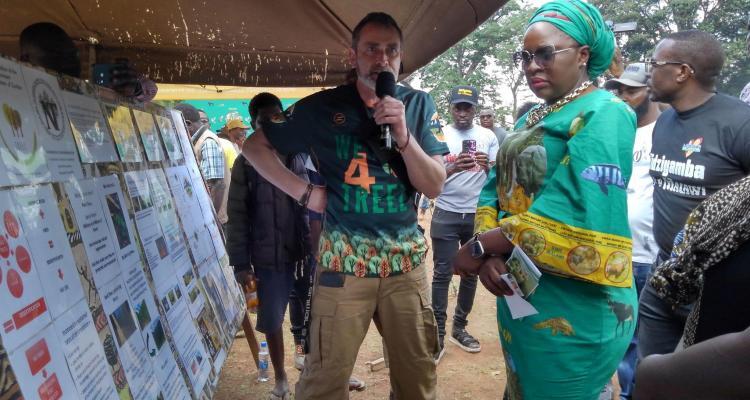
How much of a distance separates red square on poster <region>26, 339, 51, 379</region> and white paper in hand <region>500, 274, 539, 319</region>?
140cm

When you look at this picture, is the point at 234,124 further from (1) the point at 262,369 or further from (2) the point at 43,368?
(2) the point at 43,368

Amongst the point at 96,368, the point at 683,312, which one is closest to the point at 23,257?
the point at 96,368

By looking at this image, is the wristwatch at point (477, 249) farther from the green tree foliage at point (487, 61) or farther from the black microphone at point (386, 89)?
the green tree foliage at point (487, 61)

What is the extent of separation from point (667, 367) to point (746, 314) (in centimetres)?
19

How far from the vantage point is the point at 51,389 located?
125 centimetres

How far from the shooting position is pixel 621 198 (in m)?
1.65

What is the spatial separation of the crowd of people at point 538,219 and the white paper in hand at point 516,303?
0.02 metres

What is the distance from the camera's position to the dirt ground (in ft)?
12.9

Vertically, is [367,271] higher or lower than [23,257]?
lower

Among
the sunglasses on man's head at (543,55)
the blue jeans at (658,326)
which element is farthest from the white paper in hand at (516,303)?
the blue jeans at (658,326)

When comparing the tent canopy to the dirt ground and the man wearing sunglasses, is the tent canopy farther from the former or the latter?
the dirt ground

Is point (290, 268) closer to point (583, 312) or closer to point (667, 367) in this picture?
point (583, 312)

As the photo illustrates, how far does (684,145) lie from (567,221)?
1621 mm

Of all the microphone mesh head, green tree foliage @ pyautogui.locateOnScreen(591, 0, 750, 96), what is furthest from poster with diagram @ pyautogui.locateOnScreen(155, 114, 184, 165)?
green tree foliage @ pyautogui.locateOnScreen(591, 0, 750, 96)
